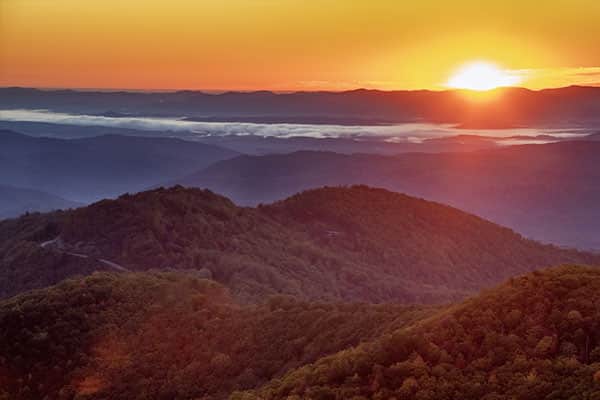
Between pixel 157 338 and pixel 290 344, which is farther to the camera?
pixel 157 338

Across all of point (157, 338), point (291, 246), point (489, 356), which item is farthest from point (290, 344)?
point (291, 246)

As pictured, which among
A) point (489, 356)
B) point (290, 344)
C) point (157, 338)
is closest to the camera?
point (489, 356)

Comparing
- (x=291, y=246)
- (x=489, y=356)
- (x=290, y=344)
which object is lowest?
(x=291, y=246)

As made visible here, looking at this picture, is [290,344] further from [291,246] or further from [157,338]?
[291,246]

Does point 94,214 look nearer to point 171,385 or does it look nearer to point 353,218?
point 353,218

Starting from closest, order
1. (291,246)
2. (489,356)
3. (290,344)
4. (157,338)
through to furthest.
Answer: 1. (489,356)
2. (290,344)
3. (157,338)
4. (291,246)

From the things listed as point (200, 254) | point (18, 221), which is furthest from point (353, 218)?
point (18, 221)
